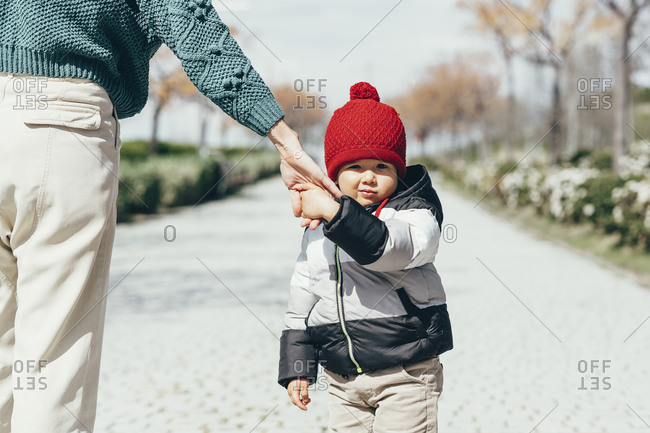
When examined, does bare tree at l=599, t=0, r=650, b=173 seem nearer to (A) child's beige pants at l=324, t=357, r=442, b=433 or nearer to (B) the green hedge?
(B) the green hedge

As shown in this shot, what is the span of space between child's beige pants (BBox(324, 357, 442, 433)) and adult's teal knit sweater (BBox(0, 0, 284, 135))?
2.60 feet

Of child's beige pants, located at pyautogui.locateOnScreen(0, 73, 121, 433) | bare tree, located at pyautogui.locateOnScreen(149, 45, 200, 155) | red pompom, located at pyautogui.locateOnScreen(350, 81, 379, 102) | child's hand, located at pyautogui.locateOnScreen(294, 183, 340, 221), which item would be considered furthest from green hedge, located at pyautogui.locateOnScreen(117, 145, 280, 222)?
child's hand, located at pyautogui.locateOnScreen(294, 183, 340, 221)

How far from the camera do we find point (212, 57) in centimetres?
196

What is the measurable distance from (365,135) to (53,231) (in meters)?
0.92

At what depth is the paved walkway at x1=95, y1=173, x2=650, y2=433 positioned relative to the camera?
12.4 feet

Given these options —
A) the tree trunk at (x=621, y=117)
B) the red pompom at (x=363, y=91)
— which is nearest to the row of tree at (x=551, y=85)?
the tree trunk at (x=621, y=117)

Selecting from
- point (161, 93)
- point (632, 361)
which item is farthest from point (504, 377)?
point (161, 93)

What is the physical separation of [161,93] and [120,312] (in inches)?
643

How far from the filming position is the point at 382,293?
2.07 meters

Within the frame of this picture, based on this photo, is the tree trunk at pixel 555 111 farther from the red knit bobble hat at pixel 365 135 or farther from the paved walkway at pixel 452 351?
the red knit bobble hat at pixel 365 135

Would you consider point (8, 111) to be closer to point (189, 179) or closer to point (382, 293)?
point (382, 293)

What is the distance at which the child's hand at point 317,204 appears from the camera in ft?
5.96

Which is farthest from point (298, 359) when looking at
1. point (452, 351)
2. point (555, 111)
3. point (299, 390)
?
point (555, 111)

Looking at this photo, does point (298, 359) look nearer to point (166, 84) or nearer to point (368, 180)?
point (368, 180)
